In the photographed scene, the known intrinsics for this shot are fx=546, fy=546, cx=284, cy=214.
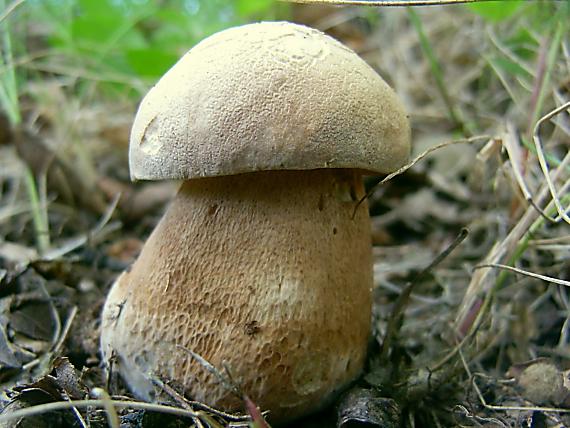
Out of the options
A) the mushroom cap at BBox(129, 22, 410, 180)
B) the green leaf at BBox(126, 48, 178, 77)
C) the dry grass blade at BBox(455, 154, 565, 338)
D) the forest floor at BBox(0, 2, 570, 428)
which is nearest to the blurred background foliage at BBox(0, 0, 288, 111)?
the green leaf at BBox(126, 48, 178, 77)

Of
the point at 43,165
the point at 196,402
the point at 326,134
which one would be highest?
Answer: the point at 326,134

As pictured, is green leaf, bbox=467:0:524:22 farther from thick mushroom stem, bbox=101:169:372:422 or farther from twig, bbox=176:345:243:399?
twig, bbox=176:345:243:399

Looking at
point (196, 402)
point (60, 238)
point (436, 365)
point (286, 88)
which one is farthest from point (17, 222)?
point (436, 365)

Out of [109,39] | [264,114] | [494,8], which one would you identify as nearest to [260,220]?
[264,114]

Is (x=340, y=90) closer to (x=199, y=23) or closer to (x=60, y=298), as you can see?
(x=60, y=298)

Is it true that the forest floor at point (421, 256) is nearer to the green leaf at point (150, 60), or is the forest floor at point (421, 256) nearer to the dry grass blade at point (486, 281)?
the dry grass blade at point (486, 281)

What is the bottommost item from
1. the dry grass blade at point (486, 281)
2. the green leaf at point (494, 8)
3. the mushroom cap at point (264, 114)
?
the dry grass blade at point (486, 281)

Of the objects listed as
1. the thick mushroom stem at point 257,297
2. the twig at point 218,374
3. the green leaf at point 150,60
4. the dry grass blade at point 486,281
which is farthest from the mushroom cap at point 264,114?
the green leaf at point 150,60
